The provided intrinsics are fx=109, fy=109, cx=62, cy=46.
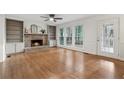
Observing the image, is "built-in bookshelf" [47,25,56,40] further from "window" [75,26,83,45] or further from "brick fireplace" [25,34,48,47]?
Answer: "window" [75,26,83,45]

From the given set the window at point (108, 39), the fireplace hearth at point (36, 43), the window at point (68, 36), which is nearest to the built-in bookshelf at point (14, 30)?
the fireplace hearth at point (36, 43)

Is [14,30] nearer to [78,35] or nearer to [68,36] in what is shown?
[68,36]

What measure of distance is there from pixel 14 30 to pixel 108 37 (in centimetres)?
556

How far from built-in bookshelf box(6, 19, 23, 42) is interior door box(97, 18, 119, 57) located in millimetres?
4996

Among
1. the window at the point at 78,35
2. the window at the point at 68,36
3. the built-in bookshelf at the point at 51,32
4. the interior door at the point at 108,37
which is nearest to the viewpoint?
the interior door at the point at 108,37

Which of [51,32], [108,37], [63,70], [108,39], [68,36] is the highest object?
[51,32]

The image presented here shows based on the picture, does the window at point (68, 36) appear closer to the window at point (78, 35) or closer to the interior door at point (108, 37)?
the window at point (78, 35)

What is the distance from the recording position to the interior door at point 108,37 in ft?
16.6

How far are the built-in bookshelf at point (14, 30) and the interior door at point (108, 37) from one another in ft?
16.4

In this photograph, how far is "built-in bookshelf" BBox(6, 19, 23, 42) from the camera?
6562 millimetres

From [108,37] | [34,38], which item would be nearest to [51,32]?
[34,38]

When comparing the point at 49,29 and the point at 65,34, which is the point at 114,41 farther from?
the point at 49,29

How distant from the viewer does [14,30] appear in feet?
22.6
